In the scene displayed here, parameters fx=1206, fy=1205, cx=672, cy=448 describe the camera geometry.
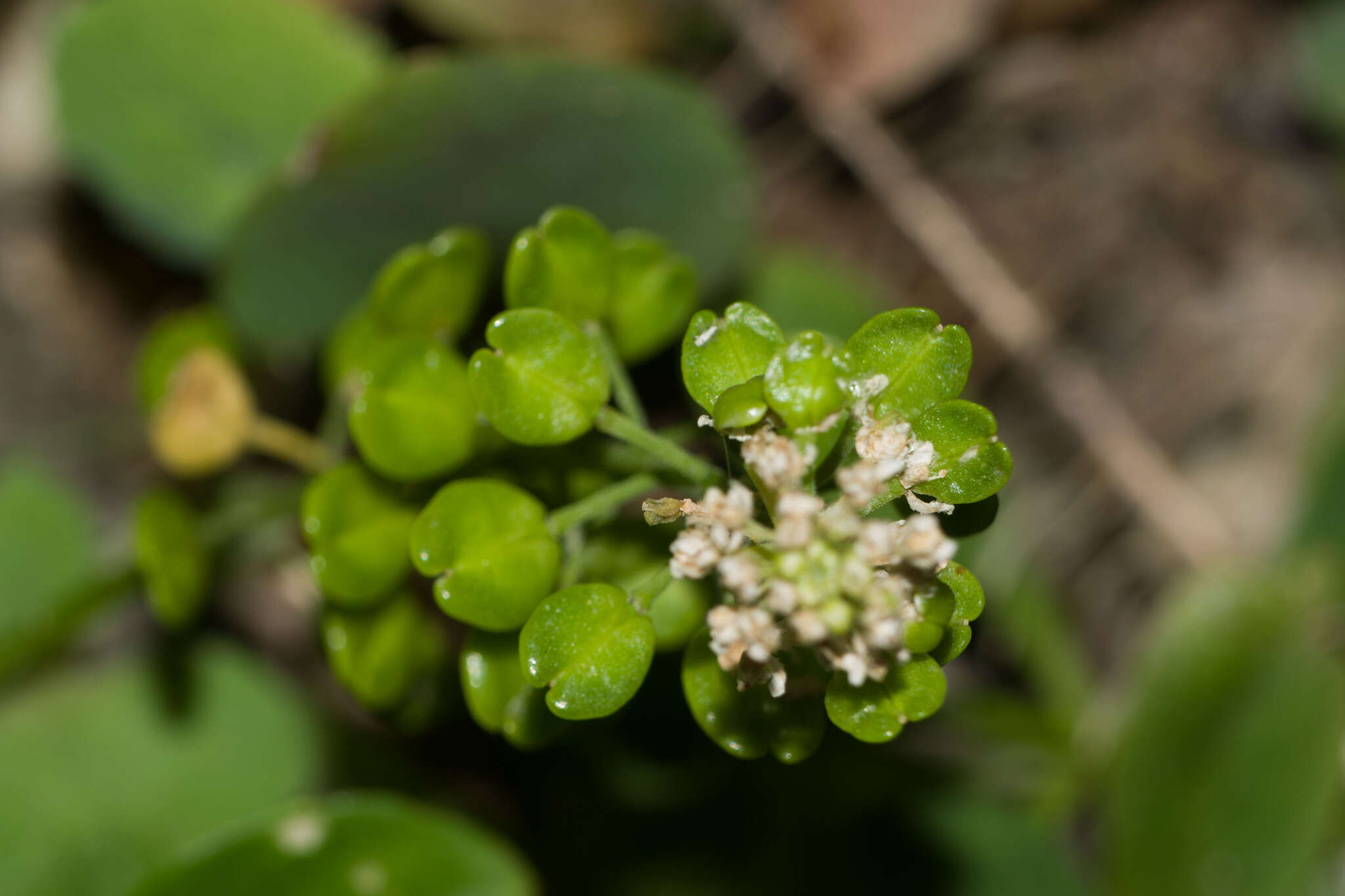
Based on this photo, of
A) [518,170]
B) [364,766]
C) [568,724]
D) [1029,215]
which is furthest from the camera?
[1029,215]

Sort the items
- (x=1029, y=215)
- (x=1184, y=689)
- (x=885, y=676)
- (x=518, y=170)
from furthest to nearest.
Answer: (x=1029, y=215) → (x=1184, y=689) → (x=518, y=170) → (x=885, y=676)

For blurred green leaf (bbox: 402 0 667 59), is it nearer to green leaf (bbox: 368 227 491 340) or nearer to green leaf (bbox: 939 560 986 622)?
green leaf (bbox: 368 227 491 340)

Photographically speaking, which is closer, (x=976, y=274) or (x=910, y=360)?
(x=910, y=360)

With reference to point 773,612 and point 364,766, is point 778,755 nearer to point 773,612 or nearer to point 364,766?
point 773,612

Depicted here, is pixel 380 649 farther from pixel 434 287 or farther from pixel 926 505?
pixel 926 505

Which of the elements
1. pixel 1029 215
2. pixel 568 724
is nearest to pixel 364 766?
pixel 568 724

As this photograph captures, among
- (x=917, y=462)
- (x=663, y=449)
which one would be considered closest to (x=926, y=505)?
(x=917, y=462)

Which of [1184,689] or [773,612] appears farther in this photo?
[1184,689]
